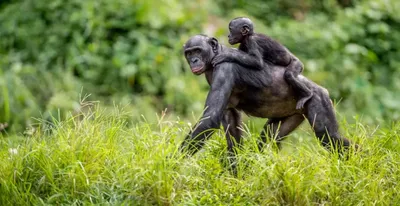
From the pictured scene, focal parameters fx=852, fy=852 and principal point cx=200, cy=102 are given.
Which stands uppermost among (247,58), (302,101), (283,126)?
(247,58)

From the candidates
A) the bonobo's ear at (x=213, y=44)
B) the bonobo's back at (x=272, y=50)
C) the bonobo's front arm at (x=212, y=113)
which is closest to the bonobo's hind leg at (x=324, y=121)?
the bonobo's back at (x=272, y=50)

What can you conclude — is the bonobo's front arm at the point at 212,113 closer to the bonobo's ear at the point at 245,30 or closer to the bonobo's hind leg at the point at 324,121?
the bonobo's ear at the point at 245,30

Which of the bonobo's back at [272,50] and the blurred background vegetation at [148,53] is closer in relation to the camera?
the bonobo's back at [272,50]

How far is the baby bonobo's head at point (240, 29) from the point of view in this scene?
25.1 feet

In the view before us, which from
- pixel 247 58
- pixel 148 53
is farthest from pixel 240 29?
pixel 148 53

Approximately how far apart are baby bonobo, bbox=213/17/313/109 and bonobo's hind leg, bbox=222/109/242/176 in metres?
0.59

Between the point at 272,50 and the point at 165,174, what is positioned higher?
the point at 272,50

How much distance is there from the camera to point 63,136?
294 inches

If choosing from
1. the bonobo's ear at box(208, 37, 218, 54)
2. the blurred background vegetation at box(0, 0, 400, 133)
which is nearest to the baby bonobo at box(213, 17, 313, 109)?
the bonobo's ear at box(208, 37, 218, 54)

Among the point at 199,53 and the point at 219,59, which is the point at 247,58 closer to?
the point at 219,59

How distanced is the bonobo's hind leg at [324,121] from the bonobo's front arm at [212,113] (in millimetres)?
803

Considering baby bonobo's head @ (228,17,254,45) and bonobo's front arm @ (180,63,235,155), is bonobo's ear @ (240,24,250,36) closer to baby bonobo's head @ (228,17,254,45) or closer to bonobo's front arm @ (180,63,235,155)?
baby bonobo's head @ (228,17,254,45)

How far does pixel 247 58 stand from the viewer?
25.2 ft

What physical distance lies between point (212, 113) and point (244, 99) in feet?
1.70
